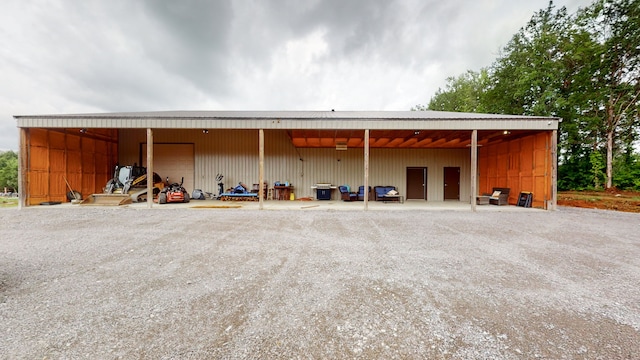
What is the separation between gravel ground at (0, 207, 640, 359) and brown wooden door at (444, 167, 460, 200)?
7.68 metres

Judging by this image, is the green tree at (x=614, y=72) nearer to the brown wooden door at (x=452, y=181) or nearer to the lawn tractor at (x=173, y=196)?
the brown wooden door at (x=452, y=181)

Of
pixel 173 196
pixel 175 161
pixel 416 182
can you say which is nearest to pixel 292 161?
pixel 173 196

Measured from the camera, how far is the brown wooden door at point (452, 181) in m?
12.5

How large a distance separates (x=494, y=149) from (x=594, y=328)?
1169 centimetres

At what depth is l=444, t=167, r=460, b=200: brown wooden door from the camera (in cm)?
1249

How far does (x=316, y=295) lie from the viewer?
7.73ft

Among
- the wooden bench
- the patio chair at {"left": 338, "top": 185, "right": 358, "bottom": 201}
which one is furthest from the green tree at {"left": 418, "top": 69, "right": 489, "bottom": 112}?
the patio chair at {"left": 338, "top": 185, "right": 358, "bottom": 201}

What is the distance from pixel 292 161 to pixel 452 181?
28.9 ft

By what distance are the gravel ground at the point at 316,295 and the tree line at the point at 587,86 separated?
12.4 m

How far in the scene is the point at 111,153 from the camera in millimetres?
11773

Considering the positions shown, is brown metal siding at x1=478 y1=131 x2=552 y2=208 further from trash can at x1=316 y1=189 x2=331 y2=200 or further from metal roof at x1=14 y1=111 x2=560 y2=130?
trash can at x1=316 y1=189 x2=331 y2=200

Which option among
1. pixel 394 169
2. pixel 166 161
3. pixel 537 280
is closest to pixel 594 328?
pixel 537 280

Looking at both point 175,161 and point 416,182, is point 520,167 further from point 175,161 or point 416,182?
point 175,161

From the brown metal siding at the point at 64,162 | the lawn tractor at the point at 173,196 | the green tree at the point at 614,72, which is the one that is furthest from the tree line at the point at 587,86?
the brown metal siding at the point at 64,162
